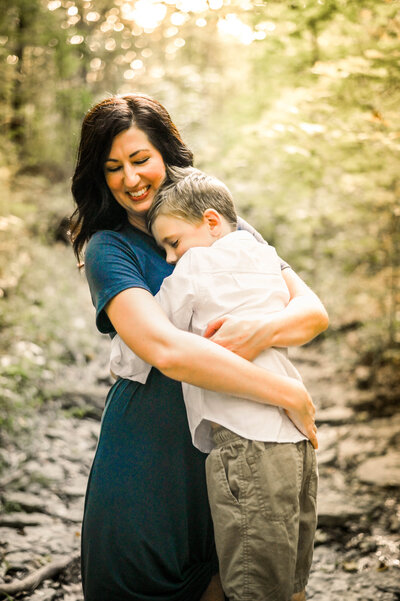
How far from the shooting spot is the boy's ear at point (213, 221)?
5.97ft

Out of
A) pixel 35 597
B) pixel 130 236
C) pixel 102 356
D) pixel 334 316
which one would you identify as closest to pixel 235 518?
pixel 130 236

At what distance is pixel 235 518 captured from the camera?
150 centimetres

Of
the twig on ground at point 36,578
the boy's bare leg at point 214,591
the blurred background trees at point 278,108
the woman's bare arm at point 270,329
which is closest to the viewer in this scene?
the woman's bare arm at point 270,329

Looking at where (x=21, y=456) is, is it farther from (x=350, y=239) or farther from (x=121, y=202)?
(x=350, y=239)

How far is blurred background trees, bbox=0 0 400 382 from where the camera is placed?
367cm

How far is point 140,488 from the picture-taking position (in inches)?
67.1

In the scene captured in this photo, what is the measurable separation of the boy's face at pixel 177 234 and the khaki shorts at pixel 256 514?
0.61m

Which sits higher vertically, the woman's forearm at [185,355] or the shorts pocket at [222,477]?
the woman's forearm at [185,355]

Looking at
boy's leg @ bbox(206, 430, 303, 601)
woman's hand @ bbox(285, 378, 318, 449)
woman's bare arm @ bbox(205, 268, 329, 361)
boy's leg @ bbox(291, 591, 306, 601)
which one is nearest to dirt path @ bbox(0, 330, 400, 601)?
boy's leg @ bbox(291, 591, 306, 601)

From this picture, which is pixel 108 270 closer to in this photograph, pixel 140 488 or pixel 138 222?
pixel 138 222

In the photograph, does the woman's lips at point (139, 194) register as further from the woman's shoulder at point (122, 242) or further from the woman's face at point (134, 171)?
the woman's shoulder at point (122, 242)

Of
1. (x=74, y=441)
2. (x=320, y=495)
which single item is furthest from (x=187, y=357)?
(x=74, y=441)

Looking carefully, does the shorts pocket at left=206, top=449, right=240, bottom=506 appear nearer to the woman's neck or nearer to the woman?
the woman

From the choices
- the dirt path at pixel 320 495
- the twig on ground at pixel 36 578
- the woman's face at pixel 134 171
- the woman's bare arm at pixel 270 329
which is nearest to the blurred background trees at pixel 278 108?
the woman's face at pixel 134 171
